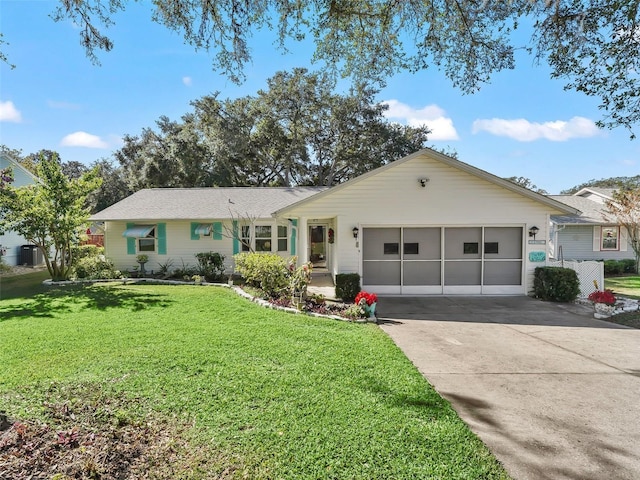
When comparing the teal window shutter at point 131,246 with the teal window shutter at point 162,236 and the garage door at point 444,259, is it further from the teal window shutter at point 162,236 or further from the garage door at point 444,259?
the garage door at point 444,259

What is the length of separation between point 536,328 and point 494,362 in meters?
2.81

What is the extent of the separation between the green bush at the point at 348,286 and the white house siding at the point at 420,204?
28.3 inches

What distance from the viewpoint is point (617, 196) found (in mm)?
17875

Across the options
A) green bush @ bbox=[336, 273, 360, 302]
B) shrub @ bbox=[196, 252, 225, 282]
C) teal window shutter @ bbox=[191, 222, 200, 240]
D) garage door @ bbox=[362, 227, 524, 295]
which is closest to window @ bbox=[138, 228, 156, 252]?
teal window shutter @ bbox=[191, 222, 200, 240]

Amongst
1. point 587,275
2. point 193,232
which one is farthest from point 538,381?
point 193,232

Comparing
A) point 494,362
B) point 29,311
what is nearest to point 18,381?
point 29,311

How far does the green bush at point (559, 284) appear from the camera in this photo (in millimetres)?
9984

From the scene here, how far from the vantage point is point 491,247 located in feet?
36.0

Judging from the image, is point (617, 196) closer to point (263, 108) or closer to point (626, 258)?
point (626, 258)

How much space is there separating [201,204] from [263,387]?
43.2 feet

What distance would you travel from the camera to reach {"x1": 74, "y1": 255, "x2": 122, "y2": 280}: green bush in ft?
44.6

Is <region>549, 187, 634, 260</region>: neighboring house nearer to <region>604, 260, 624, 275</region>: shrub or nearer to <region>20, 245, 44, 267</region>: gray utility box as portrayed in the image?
<region>604, 260, 624, 275</region>: shrub

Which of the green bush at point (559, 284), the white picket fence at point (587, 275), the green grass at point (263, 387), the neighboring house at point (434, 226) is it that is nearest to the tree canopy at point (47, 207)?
the green grass at point (263, 387)

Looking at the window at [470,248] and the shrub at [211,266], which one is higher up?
the window at [470,248]
